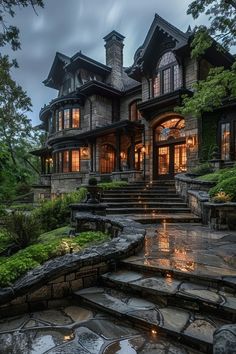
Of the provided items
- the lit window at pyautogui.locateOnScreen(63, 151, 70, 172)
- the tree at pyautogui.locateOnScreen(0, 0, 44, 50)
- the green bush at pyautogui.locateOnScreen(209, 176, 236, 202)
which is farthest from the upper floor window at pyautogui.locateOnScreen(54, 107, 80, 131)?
the green bush at pyautogui.locateOnScreen(209, 176, 236, 202)

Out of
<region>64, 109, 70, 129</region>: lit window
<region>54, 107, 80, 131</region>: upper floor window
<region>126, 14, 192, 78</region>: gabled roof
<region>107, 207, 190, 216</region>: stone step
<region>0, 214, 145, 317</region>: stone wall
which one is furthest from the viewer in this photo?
<region>64, 109, 70, 129</region>: lit window

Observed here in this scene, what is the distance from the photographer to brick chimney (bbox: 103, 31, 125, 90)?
2258 centimetres

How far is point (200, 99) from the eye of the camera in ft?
33.6

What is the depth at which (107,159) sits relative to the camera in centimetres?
2123

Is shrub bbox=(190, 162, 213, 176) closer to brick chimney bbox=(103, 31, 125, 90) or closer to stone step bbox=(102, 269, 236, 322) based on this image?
stone step bbox=(102, 269, 236, 322)

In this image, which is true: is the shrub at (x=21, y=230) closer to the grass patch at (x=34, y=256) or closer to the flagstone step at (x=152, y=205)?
the grass patch at (x=34, y=256)

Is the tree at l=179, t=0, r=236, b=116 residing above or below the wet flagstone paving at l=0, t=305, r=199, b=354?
above

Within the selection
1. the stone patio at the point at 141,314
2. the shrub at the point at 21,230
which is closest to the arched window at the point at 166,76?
the shrub at the point at 21,230

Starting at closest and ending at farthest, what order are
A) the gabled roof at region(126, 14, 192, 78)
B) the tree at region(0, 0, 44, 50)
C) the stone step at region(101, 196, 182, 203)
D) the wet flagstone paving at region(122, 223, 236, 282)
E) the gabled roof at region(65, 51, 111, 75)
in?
the wet flagstone paving at region(122, 223, 236, 282)
the tree at region(0, 0, 44, 50)
the stone step at region(101, 196, 182, 203)
the gabled roof at region(126, 14, 192, 78)
the gabled roof at region(65, 51, 111, 75)

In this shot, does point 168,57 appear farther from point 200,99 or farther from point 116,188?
point 116,188

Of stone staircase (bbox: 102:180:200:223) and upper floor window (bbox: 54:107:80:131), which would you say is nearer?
stone staircase (bbox: 102:180:200:223)

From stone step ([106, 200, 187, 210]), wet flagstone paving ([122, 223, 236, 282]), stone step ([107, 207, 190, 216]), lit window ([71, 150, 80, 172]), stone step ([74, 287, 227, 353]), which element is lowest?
stone step ([74, 287, 227, 353])

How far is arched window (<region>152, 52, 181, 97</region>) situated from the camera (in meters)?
16.8

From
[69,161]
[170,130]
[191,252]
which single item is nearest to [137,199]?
[191,252]
